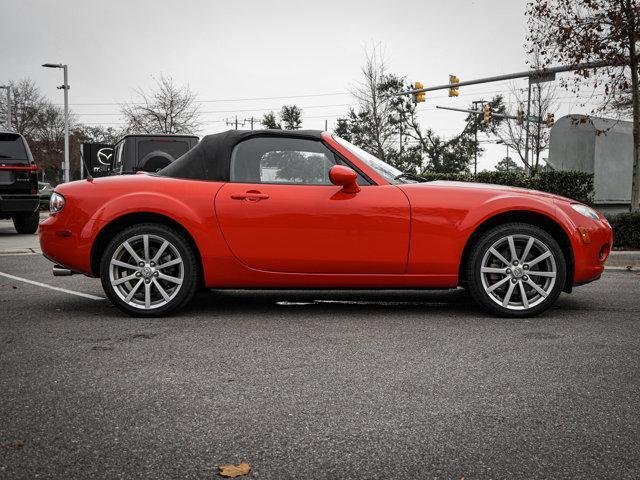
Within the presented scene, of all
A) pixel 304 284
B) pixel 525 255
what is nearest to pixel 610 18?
pixel 525 255

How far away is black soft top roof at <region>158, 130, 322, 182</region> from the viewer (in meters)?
5.10

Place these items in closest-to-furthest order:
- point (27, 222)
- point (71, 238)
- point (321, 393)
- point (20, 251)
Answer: point (321, 393)
point (71, 238)
point (20, 251)
point (27, 222)

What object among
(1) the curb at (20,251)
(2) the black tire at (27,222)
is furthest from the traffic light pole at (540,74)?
(2) the black tire at (27,222)

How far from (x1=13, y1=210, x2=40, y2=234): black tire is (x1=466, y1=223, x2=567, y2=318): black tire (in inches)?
449

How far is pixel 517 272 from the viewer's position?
493 centimetres

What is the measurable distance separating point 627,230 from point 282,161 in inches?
299

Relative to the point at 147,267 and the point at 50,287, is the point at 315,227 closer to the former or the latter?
the point at 147,267

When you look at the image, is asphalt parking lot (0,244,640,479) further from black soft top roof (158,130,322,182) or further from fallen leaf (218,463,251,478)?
black soft top roof (158,130,322,182)

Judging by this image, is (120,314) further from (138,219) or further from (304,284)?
(304,284)

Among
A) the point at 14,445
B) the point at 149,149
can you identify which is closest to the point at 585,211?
the point at 14,445

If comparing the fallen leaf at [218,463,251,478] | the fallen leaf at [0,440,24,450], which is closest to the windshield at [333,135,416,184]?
the fallen leaf at [218,463,251,478]

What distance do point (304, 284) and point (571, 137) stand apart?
507 inches

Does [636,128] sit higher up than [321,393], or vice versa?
[636,128]

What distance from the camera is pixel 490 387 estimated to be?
10.6 feet
